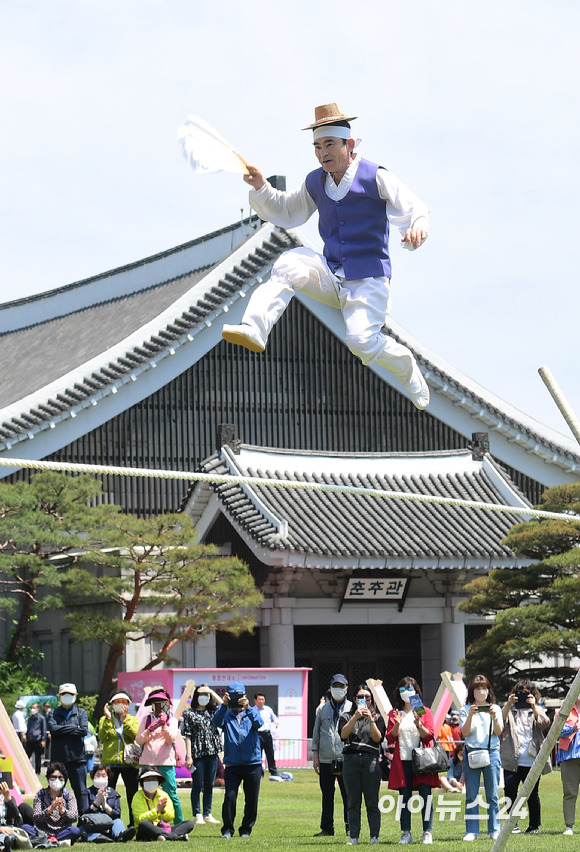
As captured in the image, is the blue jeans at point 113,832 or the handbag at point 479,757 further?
the blue jeans at point 113,832

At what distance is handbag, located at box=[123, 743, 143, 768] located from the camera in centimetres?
1246

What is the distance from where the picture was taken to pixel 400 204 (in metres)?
7.06

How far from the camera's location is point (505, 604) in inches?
875

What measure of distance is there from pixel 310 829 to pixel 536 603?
29.1ft

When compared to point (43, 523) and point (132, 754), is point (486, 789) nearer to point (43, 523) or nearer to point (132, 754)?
point (132, 754)

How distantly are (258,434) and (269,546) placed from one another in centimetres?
426

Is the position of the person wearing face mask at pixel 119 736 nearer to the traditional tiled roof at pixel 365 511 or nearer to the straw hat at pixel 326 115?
the straw hat at pixel 326 115

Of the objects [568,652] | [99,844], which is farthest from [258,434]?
[99,844]

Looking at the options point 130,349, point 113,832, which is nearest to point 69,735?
point 113,832

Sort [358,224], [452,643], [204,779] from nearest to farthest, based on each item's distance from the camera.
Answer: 1. [358,224]
2. [204,779]
3. [452,643]

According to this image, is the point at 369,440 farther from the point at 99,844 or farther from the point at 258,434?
the point at 99,844

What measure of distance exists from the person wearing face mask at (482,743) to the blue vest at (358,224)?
5225mm

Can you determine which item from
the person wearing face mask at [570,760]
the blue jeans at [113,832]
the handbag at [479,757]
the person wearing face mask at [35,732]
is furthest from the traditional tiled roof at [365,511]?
the handbag at [479,757]

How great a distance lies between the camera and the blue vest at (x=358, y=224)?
23.6 ft
